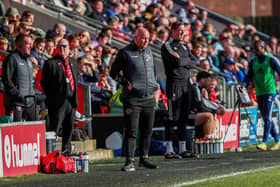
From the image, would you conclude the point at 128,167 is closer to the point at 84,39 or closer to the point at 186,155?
the point at 186,155

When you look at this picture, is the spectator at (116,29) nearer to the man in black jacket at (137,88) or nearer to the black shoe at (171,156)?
the black shoe at (171,156)

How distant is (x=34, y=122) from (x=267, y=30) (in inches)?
1098

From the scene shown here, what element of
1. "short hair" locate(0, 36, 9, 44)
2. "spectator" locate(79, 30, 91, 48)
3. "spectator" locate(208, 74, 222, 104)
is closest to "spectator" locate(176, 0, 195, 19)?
"spectator" locate(79, 30, 91, 48)

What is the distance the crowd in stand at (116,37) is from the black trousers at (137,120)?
3.22 meters

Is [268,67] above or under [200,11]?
under

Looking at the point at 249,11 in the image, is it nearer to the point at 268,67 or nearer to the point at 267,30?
the point at 267,30

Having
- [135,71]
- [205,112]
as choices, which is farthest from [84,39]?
[135,71]

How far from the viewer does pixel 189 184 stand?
1378cm

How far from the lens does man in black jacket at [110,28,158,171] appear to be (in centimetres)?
1659

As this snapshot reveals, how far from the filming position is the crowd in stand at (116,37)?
21359 mm

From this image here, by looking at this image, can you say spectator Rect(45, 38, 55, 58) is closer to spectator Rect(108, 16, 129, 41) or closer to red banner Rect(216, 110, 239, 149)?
red banner Rect(216, 110, 239, 149)

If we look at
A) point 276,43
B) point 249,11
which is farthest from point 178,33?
point 249,11

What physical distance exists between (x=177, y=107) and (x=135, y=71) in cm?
304

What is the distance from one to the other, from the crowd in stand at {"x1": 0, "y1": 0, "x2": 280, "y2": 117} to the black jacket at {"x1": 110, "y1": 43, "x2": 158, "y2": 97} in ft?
10.4
